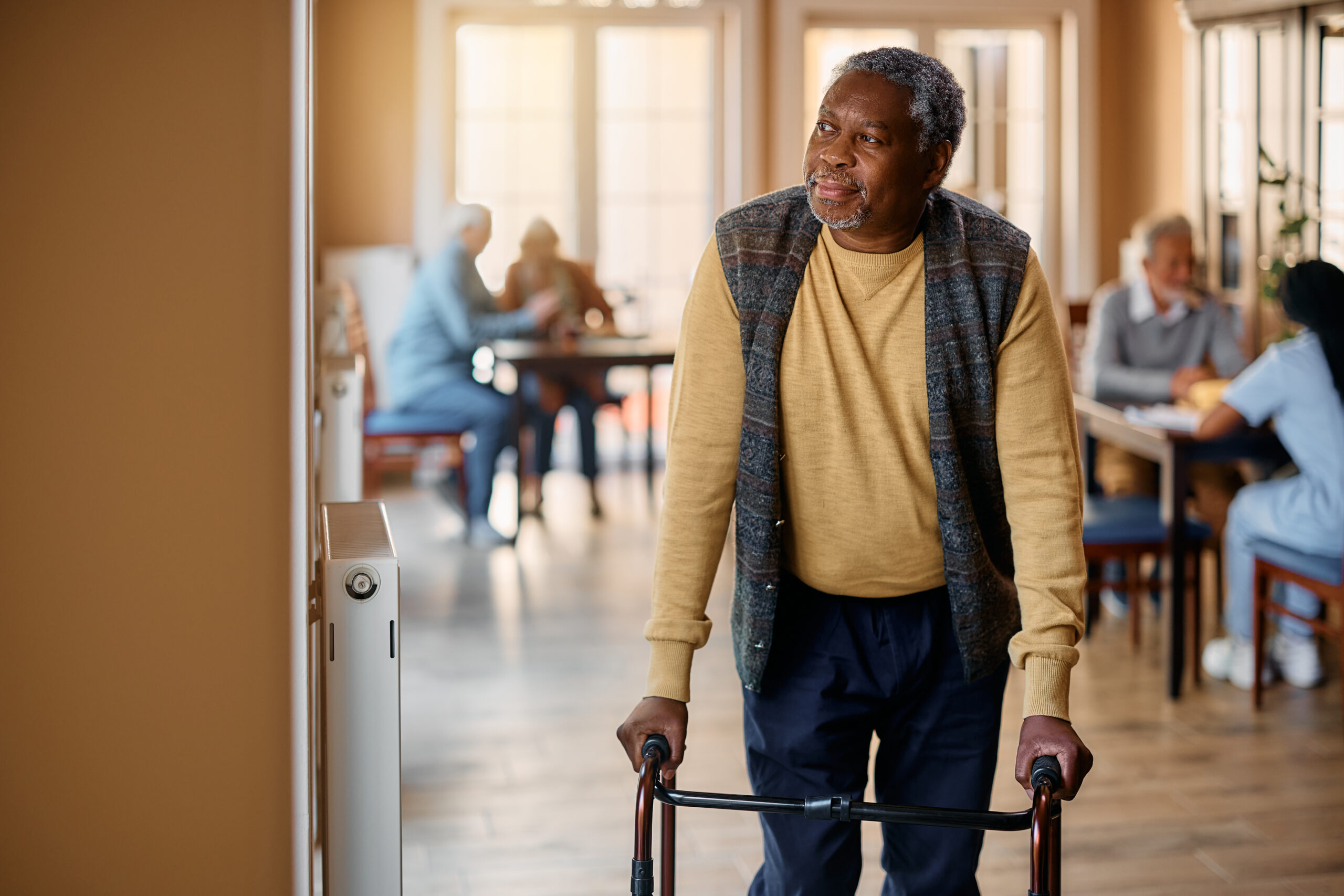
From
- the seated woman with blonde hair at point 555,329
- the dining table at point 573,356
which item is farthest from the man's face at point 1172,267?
the seated woman with blonde hair at point 555,329

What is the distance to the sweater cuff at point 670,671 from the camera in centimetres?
162

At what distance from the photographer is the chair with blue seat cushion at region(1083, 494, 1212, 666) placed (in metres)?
4.00

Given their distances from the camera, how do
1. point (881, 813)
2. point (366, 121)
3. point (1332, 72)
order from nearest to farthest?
1. point (881, 813)
2. point (1332, 72)
3. point (366, 121)

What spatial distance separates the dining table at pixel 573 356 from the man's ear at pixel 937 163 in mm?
4058

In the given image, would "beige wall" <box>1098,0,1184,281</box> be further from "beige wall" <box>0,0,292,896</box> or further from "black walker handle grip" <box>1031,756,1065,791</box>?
"beige wall" <box>0,0,292,896</box>

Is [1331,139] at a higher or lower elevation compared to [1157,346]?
higher

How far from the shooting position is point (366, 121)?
7.29m

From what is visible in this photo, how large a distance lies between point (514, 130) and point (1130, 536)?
4.67 m

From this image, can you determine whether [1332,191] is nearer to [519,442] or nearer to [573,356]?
[573,356]

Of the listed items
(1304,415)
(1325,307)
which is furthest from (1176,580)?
(1325,307)

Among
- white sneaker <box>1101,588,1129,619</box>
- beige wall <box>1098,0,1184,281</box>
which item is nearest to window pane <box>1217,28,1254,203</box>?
beige wall <box>1098,0,1184,281</box>

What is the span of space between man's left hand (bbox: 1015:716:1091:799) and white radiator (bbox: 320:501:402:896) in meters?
0.71

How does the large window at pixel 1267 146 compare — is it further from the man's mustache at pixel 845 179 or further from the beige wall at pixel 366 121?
the beige wall at pixel 366 121

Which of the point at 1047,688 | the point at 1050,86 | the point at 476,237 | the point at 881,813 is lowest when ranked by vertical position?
the point at 881,813
